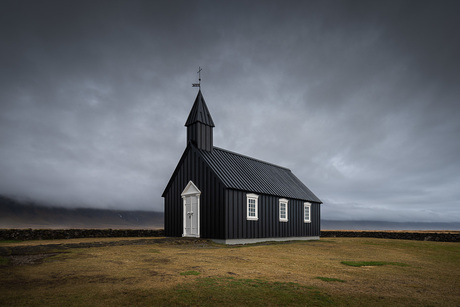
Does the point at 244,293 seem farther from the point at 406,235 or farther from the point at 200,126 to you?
the point at 406,235

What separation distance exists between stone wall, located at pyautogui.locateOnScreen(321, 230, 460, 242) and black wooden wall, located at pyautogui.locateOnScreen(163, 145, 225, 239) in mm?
23168

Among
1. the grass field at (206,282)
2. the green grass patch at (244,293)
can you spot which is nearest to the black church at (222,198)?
the grass field at (206,282)

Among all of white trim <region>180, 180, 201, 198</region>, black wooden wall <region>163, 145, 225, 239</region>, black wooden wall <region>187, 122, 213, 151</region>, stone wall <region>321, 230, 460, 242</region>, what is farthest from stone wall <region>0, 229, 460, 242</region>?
black wooden wall <region>187, 122, 213, 151</region>

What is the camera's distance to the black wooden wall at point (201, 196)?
21344 mm

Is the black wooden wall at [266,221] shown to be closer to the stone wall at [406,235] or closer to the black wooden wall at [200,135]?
the black wooden wall at [200,135]

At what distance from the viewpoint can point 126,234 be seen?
87.5 ft

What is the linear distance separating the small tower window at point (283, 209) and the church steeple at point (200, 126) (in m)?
7.93

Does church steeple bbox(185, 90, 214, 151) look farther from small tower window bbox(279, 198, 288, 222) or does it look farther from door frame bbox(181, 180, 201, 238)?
small tower window bbox(279, 198, 288, 222)

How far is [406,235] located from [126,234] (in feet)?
98.4

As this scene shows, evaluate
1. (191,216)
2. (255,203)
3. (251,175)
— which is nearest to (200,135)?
(251,175)

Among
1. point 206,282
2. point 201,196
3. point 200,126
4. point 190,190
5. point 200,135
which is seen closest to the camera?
point 206,282

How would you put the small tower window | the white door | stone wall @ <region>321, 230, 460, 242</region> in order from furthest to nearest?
1. stone wall @ <region>321, 230, 460, 242</region>
2. the small tower window
3. the white door

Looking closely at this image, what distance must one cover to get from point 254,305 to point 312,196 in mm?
28288

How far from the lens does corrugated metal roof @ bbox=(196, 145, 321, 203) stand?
74.9 ft
